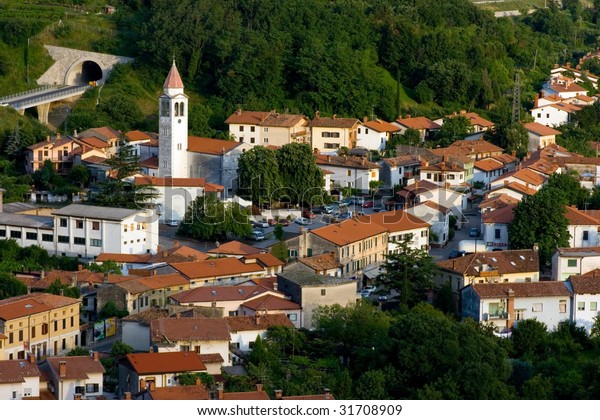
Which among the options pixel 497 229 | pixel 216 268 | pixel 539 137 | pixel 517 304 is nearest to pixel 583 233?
pixel 497 229

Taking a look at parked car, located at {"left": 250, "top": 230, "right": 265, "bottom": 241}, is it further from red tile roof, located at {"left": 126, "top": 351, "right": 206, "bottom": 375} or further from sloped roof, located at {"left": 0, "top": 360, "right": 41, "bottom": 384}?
sloped roof, located at {"left": 0, "top": 360, "right": 41, "bottom": 384}

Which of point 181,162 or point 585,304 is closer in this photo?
point 585,304

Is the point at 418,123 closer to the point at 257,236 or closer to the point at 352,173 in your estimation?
the point at 352,173

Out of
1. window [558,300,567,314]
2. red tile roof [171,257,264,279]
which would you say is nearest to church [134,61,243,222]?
red tile roof [171,257,264,279]

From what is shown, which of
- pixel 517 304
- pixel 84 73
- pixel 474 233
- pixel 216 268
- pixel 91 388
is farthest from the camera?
Result: pixel 84 73

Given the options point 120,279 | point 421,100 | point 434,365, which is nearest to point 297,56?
point 421,100
